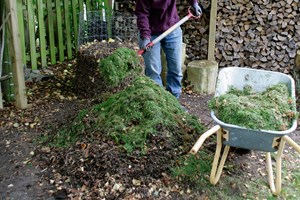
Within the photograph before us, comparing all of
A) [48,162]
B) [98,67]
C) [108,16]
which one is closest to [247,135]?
[48,162]

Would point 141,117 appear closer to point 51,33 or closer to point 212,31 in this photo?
point 212,31

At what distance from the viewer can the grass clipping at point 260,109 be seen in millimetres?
2592

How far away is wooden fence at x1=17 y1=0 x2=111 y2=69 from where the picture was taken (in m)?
5.17

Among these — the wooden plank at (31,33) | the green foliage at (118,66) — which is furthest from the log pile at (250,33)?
the green foliage at (118,66)

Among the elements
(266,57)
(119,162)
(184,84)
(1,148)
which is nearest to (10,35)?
(1,148)

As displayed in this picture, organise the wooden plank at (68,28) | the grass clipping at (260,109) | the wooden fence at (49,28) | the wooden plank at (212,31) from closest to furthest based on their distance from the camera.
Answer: the grass clipping at (260,109)
the wooden plank at (212,31)
the wooden fence at (49,28)
the wooden plank at (68,28)

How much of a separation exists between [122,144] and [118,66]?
1161mm

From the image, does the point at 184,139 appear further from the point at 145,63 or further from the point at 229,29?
the point at 229,29

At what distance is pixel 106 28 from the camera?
16.7 ft

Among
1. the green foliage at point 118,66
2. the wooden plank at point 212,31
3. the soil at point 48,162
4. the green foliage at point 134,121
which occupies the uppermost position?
the wooden plank at point 212,31

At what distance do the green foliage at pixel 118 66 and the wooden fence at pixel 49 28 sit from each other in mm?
1552

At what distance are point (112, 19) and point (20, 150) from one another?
7.64ft

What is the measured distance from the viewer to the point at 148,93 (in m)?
3.39

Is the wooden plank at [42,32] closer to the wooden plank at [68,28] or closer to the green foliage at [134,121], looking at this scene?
the wooden plank at [68,28]
